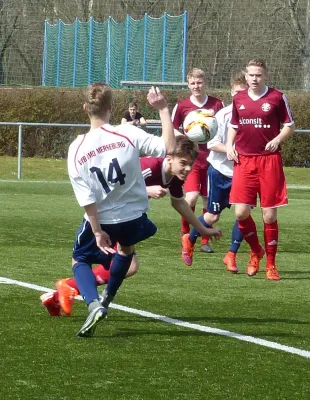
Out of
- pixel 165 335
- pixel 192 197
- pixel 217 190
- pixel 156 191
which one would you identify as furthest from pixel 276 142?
pixel 165 335

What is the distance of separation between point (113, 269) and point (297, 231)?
804cm

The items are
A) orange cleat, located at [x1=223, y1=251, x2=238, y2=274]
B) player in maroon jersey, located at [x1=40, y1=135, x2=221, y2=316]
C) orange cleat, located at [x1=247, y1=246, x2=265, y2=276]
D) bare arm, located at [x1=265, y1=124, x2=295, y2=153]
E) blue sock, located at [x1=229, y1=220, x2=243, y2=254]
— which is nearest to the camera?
player in maroon jersey, located at [x1=40, y1=135, x2=221, y2=316]

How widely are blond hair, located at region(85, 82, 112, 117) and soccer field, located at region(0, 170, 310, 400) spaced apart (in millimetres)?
1376

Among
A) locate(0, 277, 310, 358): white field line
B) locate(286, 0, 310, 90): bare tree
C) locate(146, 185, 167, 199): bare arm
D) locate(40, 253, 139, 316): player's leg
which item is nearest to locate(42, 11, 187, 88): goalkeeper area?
locate(286, 0, 310, 90): bare tree

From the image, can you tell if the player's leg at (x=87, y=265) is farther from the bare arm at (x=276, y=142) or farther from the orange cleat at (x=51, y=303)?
the bare arm at (x=276, y=142)

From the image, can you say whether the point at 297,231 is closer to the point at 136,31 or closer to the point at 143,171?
the point at 143,171

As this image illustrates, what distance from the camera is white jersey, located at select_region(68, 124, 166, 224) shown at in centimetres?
634

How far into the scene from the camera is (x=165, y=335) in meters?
6.70

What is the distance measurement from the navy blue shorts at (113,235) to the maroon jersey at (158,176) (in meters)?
0.41

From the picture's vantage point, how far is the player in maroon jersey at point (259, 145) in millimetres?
9773

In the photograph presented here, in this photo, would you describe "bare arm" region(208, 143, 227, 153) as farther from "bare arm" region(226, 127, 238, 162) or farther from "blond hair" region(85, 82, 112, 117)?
"blond hair" region(85, 82, 112, 117)

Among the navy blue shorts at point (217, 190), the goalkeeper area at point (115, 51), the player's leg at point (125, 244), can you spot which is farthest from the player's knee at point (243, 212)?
the goalkeeper area at point (115, 51)

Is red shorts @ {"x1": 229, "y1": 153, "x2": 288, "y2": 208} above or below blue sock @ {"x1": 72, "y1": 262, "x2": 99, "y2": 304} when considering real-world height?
above

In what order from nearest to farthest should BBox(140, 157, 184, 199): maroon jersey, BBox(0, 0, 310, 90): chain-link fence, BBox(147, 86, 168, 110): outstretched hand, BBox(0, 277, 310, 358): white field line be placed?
BBox(0, 277, 310, 358): white field line, BBox(147, 86, 168, 110): outstretched hand, BBox(140, 157, 184, 199): maroon jersey, BBox(0, 0, 310, 90): chain-link fence
